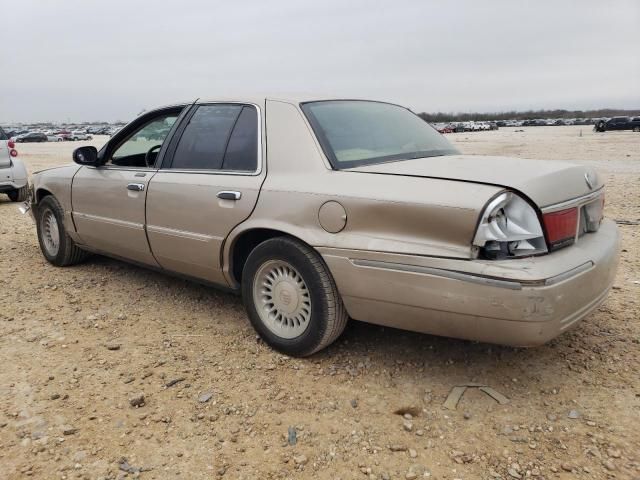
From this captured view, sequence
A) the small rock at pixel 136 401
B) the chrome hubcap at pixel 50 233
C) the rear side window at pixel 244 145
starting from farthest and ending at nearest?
the chrome hubcap at pixel 50 233, the rear side window at pixel 244 145, the small rock at pixel 136 401

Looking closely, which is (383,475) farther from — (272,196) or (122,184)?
(122,184)

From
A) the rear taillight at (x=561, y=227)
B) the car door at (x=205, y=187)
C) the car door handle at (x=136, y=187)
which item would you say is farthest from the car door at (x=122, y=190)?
the rear taillight at (x=561, y=227)

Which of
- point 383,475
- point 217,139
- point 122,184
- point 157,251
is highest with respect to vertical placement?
point 217,139

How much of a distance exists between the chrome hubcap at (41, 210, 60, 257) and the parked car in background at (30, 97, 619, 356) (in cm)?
108

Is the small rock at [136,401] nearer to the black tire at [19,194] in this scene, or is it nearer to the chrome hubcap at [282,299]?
the chrome hubcap at [282,299]

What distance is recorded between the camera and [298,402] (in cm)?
274

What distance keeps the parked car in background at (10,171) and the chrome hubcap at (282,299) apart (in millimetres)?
8146

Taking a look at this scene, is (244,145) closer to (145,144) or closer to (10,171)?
(145,144)

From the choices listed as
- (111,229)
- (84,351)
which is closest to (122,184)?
(111,229)

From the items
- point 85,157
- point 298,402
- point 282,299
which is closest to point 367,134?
point 282,299

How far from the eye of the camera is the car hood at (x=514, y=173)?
8.05 feet

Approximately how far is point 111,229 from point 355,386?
8.09 ft

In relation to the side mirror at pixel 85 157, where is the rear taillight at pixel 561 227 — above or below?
below

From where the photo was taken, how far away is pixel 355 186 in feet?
9.02
